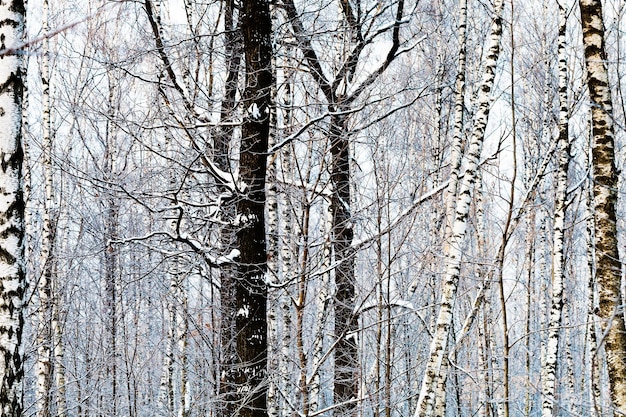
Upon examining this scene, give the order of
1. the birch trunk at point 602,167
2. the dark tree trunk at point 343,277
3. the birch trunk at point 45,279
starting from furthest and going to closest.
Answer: the birch trunk at point 45,279 → the dark tree trunk at point 343,277 → the birch trunk at point 602,167

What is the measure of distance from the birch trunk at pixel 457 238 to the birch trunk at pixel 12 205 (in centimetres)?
390

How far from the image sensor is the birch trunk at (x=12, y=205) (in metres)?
3.62

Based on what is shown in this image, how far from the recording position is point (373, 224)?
6.97 m

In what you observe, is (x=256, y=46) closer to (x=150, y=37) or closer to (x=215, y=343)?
(x=150, y=37)

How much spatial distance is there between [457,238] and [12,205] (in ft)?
14.0

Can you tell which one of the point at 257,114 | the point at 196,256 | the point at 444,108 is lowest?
the point at 196,256

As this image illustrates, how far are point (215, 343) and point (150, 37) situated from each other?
3848mm

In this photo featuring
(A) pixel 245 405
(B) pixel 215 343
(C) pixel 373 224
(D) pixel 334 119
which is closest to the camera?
(A) pixel 245 405

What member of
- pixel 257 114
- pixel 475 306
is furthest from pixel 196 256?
pixel 475 306

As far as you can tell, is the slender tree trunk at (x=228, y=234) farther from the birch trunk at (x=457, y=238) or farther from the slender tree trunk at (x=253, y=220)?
the birch trunk at (x=457, y=238)

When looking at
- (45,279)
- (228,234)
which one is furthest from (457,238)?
(45,279)

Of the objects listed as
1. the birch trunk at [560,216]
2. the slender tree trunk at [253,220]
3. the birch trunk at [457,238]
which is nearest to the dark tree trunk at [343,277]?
the birch trunk at [457,238]

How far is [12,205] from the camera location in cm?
375

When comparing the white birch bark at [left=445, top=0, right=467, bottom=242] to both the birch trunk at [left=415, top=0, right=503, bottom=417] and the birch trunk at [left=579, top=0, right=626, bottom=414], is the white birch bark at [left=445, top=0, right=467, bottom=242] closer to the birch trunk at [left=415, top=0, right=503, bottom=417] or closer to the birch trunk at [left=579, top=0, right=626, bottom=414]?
the birch trunk at [left=415, top=0, right=503, bottom=417]
